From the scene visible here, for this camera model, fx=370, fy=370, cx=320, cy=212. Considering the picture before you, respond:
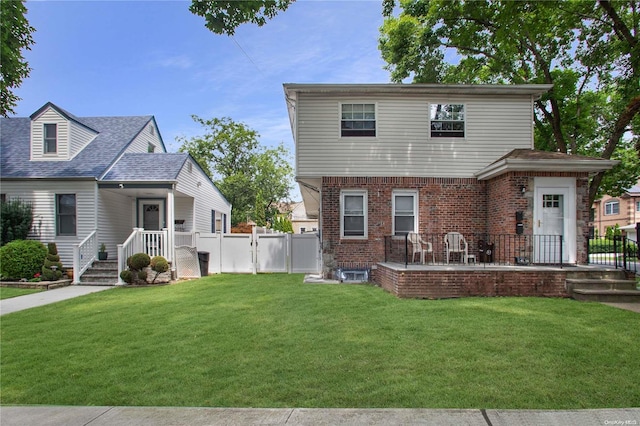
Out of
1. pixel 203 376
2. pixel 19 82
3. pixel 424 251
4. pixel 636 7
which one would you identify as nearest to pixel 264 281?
pixel 424 251

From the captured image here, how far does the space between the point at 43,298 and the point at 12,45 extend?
773cm

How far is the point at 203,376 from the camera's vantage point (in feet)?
13.5

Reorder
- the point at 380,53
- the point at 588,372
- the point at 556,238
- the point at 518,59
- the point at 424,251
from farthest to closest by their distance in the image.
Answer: the point at 380,53
the point at 518,59
the point at 424,251
the point at 556,238
the point at 588,372

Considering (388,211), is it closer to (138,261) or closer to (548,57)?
(138,261)

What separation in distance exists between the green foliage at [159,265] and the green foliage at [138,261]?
0.62 ft

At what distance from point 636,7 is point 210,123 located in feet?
100

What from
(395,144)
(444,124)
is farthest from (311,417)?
(444,124)

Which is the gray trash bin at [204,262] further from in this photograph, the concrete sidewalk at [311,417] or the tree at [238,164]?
the tree at [238,164]

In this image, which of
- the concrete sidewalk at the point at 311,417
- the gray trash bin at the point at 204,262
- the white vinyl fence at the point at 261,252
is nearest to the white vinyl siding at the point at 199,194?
the white vinyl fence at the point at 261,252

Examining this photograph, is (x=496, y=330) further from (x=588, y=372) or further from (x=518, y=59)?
(x=518, y=59)

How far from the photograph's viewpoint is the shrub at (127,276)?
1155cm

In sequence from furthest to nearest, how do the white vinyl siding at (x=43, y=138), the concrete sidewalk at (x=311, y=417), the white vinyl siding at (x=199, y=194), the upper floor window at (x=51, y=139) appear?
the white vinyl siding at (x=199, y=194), the upper floor window at (x=51, y=139), the white vinyl siding at (x=43, y=138), the concrete sidewalk at (x=311, y=417)

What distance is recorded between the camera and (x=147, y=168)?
13438mm

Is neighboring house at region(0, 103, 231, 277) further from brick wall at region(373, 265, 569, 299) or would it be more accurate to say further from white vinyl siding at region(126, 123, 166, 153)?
brick wall at region(373, 265, 569, 299)
